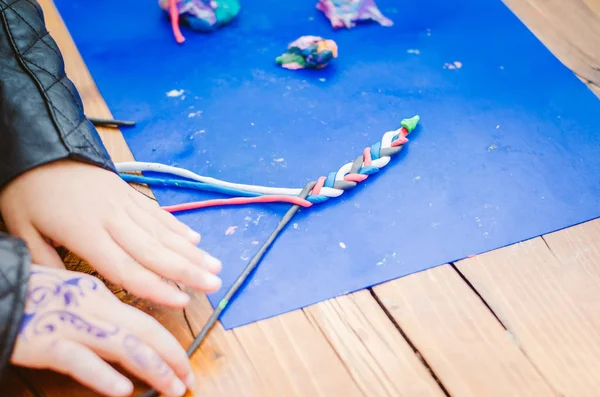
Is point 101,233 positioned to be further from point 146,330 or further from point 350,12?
point 350,12

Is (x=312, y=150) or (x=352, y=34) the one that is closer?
(x=312, y=150)

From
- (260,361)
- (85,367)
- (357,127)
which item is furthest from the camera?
(357,127)

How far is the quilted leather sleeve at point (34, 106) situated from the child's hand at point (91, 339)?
12 cm

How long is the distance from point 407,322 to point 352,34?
551mm

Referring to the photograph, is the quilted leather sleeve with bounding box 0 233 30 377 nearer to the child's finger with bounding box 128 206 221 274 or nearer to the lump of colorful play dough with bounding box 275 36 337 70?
the child's finger with bounding box 128 206 221 274

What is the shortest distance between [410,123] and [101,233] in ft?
1.51

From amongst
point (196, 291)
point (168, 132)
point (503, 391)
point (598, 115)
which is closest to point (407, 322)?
point (503, 391)

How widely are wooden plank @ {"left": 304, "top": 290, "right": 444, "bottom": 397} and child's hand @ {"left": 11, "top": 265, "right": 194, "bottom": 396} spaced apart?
0.16 m

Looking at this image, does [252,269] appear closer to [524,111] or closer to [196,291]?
[196,291]

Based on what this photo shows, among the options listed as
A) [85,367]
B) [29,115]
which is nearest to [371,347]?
[85,367]

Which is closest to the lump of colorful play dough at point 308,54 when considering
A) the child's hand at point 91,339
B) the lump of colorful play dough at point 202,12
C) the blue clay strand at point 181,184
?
the lump of colorful play dough at point 202,12

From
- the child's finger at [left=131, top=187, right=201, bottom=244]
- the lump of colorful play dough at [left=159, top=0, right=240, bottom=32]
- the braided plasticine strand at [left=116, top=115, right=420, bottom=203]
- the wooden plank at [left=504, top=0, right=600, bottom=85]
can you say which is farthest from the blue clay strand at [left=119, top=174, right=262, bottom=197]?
the wooden plank at [left=504, top=0, right=600, bottom=85]

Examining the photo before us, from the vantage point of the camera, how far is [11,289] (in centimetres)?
47

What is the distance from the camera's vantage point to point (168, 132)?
0.78m
